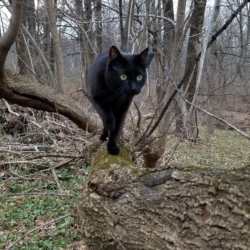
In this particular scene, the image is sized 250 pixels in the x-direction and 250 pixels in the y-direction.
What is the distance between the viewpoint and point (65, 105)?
18.4 feet

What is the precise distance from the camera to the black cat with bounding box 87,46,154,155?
112 inches

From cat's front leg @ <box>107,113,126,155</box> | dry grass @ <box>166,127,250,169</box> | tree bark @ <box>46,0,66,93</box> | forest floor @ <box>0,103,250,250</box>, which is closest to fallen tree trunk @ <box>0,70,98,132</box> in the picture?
forest floor @ <box>0,103,250,250</box>

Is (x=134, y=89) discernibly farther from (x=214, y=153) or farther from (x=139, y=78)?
(x=214, y=153)

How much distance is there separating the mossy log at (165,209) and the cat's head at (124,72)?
76cm

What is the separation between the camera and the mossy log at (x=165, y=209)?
158 centimetres

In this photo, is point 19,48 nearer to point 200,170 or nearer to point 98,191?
point 98,191

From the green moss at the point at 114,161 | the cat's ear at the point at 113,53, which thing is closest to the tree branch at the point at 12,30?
the cat's ear at the point at 113,53

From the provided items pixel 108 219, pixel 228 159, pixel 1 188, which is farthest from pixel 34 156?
pixel 228 159

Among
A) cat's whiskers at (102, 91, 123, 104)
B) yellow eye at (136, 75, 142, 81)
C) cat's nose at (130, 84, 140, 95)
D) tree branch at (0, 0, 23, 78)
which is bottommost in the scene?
cat's whiskers at (102, 91, 123, 104)

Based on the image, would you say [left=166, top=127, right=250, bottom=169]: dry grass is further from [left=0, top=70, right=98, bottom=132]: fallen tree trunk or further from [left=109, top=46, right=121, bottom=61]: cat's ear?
[left=109, top=46, right=121, bottom=61]: cat's ear

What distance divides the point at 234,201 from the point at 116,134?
5.11 feet

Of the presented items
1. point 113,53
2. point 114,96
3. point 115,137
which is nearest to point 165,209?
point 115,137

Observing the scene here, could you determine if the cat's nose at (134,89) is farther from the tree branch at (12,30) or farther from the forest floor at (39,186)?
the tree branch at (12,30)

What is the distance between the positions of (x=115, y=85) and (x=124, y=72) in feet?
0.45
